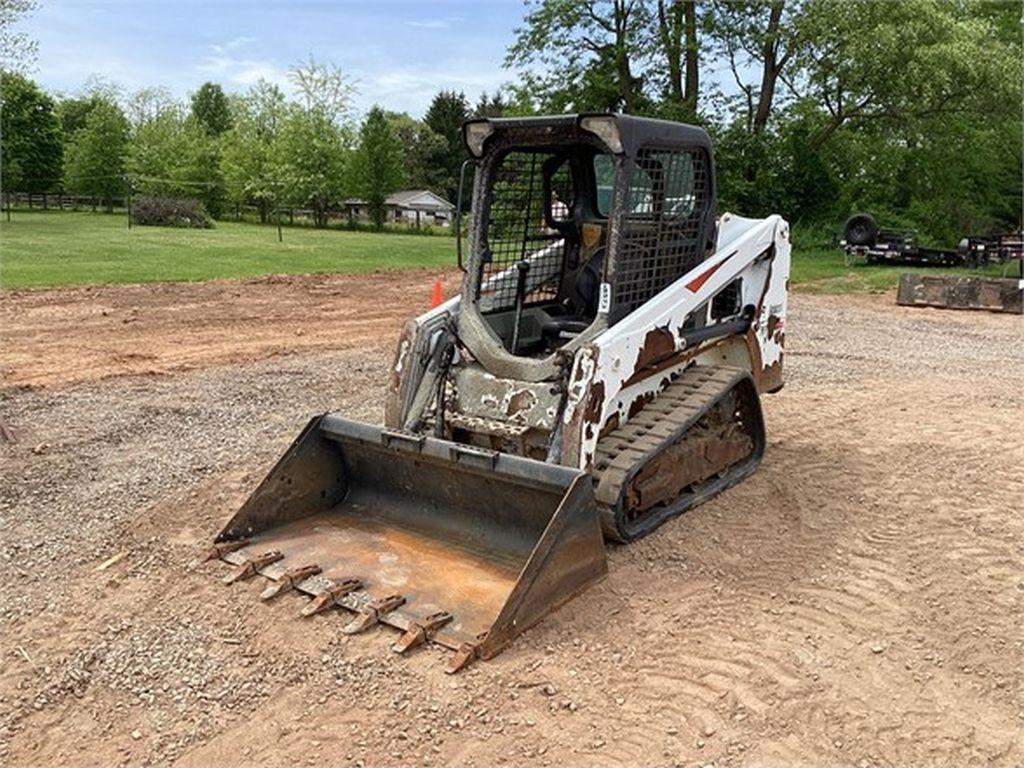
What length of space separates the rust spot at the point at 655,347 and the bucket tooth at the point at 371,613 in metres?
1.81

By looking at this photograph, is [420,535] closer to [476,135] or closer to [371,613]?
[371,613]

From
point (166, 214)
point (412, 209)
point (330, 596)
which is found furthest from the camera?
point (412, 209)

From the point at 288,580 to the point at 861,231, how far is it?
21.8 m

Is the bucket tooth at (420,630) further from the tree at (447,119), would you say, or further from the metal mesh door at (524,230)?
the tree at (447,119)

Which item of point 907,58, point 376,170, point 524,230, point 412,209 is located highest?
point 907,58

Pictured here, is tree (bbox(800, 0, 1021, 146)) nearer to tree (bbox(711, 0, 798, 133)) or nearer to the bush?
tree (bbox(711, 0, 798, 133))

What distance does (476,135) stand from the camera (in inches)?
222

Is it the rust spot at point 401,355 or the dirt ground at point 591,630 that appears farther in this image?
the rust spot at point 401,355

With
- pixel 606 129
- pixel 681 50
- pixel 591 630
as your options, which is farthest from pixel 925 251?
pixel 591 630

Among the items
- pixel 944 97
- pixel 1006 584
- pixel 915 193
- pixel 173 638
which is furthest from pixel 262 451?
pixel 915 193

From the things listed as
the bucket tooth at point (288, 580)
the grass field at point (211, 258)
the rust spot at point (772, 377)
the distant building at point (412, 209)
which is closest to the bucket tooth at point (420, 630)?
the bucket tooth at point (288, 580)

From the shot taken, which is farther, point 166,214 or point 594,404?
point 166,214

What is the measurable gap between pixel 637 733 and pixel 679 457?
2.19 m

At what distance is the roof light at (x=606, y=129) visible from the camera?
16.5 ft
